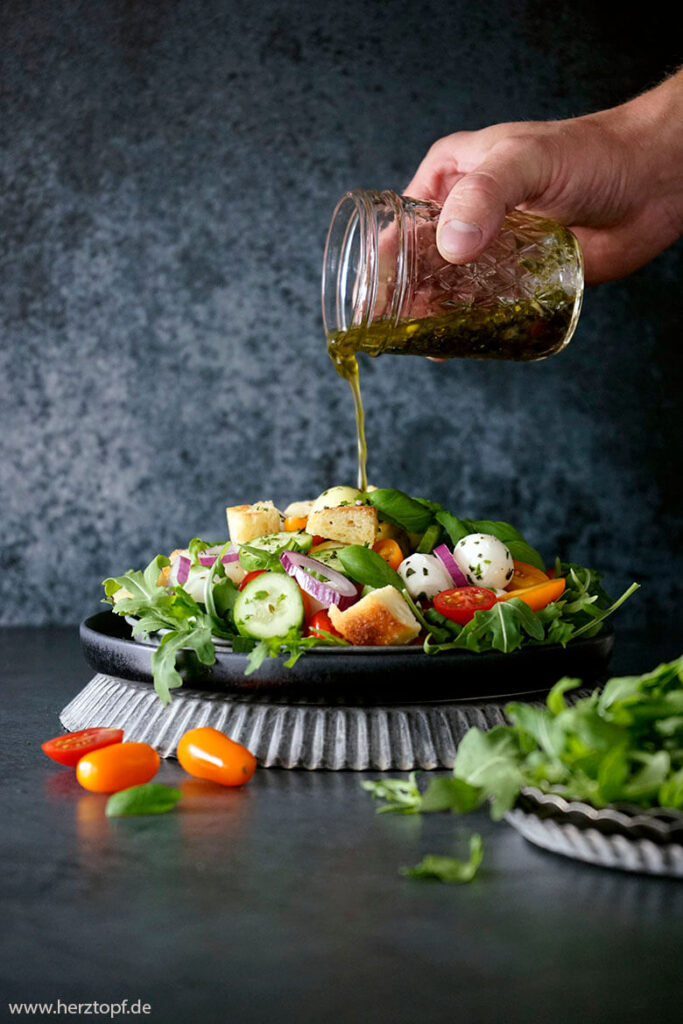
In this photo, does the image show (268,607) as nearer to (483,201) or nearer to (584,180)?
(483,201)

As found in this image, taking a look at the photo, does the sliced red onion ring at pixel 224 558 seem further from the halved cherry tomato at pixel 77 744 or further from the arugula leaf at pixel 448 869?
the arugula leaf at pixel 448 869

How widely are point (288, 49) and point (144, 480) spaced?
108 cm

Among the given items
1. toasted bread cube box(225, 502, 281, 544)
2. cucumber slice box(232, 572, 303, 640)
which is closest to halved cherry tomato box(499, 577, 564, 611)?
cucumber slice box(232, 572, 303, 640)

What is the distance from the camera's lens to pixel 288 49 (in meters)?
2.64

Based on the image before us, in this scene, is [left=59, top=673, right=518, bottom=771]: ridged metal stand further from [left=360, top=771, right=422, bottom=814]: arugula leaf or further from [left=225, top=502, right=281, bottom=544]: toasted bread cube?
[left=225, top=502, right=281, bottom=544]: toasted bread cube

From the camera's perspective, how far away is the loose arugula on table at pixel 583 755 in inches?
32.3

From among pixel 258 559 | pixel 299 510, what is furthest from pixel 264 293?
pixel 258 559

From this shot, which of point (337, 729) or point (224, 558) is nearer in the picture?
point (337, 729)

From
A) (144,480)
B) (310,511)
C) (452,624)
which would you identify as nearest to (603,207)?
(310,511)

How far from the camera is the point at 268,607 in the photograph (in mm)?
1242

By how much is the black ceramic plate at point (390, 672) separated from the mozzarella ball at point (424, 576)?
124 mm

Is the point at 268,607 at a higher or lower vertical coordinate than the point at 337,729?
higher

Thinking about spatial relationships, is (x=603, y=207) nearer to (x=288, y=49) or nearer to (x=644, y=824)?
(x=288, y=49)

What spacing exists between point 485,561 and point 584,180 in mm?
817
